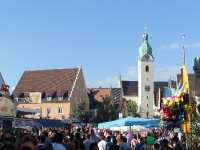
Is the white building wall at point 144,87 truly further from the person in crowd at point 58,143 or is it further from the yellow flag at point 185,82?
the person in crowd at point 58,143

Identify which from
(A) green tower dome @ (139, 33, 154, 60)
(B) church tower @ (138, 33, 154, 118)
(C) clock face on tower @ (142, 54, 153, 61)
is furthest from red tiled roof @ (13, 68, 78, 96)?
(C) clock face on tower @ (142, 54, 153, 61)

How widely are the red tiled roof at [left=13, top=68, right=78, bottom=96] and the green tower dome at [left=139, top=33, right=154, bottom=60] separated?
167 ft

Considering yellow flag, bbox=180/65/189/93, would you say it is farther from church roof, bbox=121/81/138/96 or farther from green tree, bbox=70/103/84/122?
church roof, bbox=121/81/138/96

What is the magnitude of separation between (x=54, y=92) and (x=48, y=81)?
327 centimetres

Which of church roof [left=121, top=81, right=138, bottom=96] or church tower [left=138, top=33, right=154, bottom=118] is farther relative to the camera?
church roof [left=121, top=81, right=138, bottom=96]

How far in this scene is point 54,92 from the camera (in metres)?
120

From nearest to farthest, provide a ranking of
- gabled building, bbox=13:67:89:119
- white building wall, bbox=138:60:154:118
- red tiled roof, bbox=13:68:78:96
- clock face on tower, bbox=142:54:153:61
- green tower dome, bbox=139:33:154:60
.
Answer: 1. gabled building, bbox=13:67:89:119
2. red tiled roof, bbox=13:68:78:96
3. white building wall, bbox=138:60:154:118
4. green tower dome, bbox=139:33:154:60
5. clock face on tower, bbox=142:54:153:61

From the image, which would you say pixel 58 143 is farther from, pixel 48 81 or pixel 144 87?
pixel 144 87

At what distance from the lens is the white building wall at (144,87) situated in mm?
167875

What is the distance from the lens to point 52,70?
124m

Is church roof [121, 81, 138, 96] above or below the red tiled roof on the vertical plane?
above

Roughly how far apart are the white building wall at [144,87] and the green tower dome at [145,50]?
1.62 m

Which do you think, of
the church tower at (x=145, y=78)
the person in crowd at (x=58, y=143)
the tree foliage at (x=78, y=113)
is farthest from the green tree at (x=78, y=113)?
the person in crowd at (x=58, y=143)

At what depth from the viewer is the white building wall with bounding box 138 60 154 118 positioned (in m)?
168
